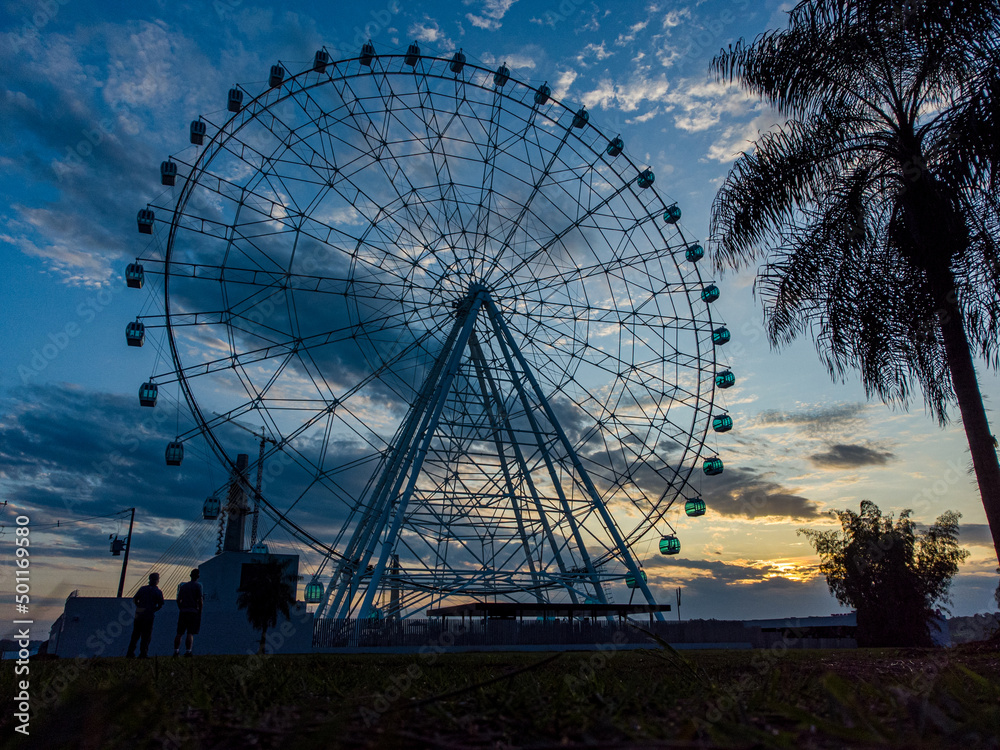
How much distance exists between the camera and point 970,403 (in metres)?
10.0

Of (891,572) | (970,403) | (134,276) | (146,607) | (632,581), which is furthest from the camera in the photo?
(891,572)

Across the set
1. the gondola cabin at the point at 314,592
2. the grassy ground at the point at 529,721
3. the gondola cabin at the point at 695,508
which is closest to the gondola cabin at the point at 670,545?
the gondola cabin at the point at 695,508

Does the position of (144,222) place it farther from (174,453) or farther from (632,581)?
(632,581)

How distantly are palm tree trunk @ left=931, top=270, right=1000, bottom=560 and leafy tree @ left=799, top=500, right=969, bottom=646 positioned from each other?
3664 centimetres

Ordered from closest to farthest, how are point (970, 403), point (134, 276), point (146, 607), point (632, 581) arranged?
point (970, 403), point (146, 607), point (134, 276), point (632, 581)

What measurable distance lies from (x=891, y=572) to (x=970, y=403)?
126 feet

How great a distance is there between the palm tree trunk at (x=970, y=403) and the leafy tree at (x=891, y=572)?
120 ft

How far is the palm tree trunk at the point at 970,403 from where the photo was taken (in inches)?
381

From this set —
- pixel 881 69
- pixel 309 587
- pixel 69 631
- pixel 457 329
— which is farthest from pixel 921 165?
pixel 69 631

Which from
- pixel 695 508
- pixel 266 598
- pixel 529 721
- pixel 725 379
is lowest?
pixel 529 721

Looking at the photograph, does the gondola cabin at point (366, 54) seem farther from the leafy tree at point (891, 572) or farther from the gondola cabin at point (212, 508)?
the leafy tree at point (891, 572)

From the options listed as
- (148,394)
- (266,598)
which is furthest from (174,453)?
(266,598)

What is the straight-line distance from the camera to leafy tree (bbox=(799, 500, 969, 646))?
135 ft

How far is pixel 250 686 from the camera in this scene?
3684mm
